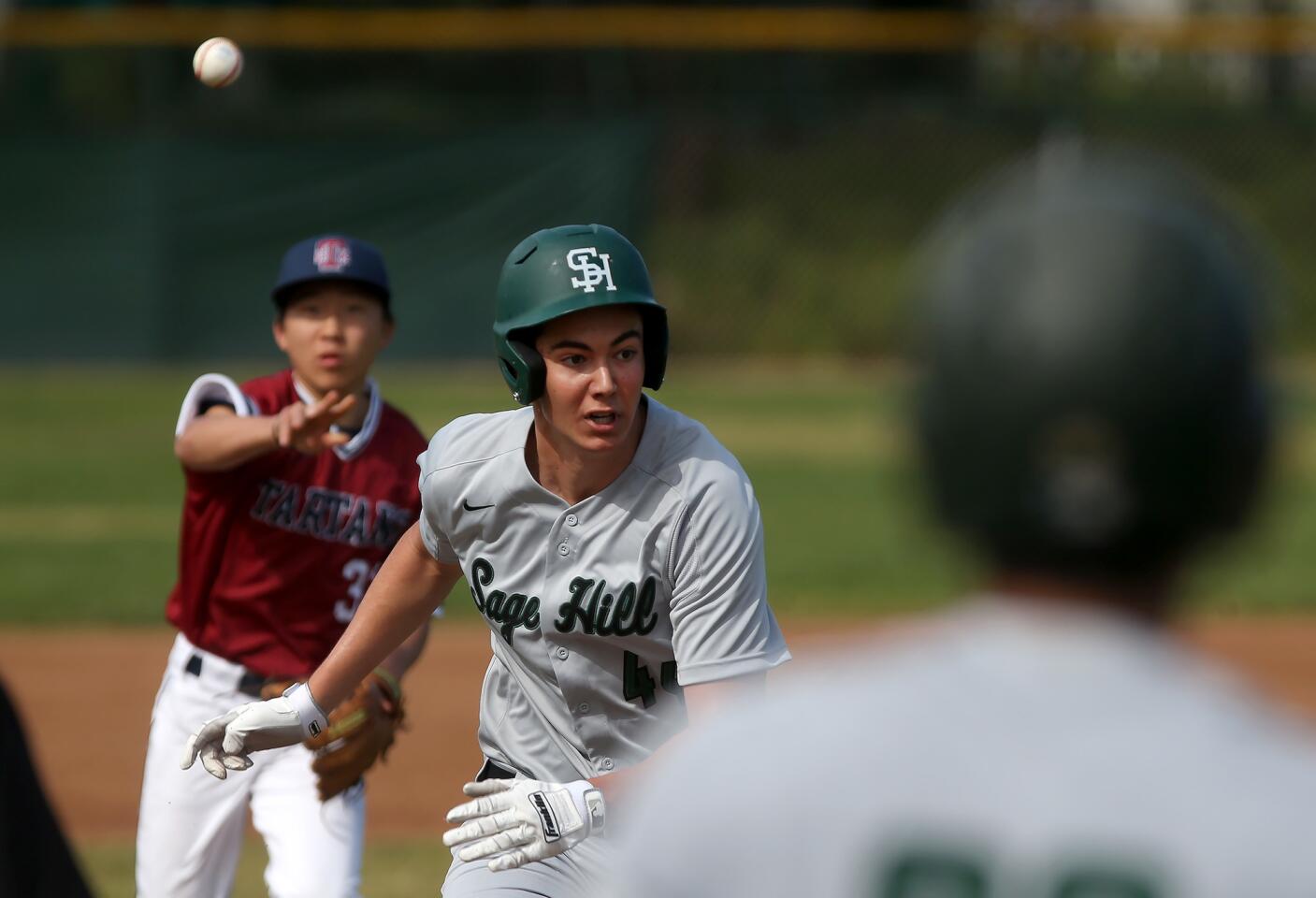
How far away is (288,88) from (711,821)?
26.9 metres

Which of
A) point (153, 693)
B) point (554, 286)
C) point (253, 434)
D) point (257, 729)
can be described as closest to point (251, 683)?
point (253, 434)

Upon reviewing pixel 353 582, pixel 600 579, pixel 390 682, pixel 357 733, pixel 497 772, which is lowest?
pixel 497 772

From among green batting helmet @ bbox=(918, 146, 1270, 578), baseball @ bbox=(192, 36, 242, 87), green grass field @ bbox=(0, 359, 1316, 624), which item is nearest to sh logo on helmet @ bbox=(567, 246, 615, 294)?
green batting helmet @ bbox=(918, 146, 1270, 578)

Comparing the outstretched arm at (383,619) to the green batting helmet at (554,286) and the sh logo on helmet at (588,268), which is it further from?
the sh logo on helmet at (588,268)

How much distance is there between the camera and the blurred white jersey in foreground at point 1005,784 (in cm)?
125

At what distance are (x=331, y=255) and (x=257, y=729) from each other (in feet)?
4.82

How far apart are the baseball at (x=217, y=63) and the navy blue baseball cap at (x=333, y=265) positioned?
6.12 ft

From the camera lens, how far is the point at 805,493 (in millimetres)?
15195

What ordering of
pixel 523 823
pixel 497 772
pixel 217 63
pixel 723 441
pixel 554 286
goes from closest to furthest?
pixel 523 823
pixel 554 286
pixel 497 772
pixel 217 63
pixel 723 441

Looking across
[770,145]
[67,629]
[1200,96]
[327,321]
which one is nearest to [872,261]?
[770,145]

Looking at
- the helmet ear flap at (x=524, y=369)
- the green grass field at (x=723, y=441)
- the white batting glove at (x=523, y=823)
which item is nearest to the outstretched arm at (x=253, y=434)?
the helmet ear flap at (x=524, y=369)

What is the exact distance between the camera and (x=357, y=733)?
425 cm

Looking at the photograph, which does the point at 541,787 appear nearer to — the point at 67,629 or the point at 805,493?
the point at 67,629

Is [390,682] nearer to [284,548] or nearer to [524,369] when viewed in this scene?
[284,548]
